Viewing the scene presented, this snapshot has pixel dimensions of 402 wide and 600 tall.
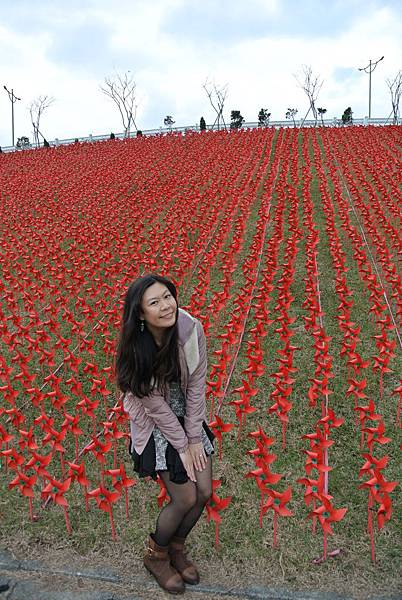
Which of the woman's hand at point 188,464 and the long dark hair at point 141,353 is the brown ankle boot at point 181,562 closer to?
the woman's hand at point 188,464

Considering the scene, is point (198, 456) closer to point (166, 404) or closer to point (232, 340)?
point (166, 404)

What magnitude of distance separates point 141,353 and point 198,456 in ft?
2.10

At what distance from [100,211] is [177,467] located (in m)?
9.14

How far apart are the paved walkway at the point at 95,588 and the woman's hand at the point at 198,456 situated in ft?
2.21

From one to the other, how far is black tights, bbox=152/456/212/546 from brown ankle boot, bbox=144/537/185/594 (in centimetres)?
7

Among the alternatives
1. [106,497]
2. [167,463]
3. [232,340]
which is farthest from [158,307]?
[232,340]

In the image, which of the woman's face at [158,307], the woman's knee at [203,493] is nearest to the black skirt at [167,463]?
the woman's knee at [203,493]

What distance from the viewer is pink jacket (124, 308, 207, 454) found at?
8.48 ft

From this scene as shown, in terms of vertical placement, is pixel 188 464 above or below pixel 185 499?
above

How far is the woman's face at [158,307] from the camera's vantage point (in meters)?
2.49

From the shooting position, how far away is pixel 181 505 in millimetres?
2545

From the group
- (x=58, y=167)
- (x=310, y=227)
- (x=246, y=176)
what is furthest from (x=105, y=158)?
(x=310, y=227)

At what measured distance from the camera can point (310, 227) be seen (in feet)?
28.0

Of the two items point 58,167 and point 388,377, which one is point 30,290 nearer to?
point 388,377
